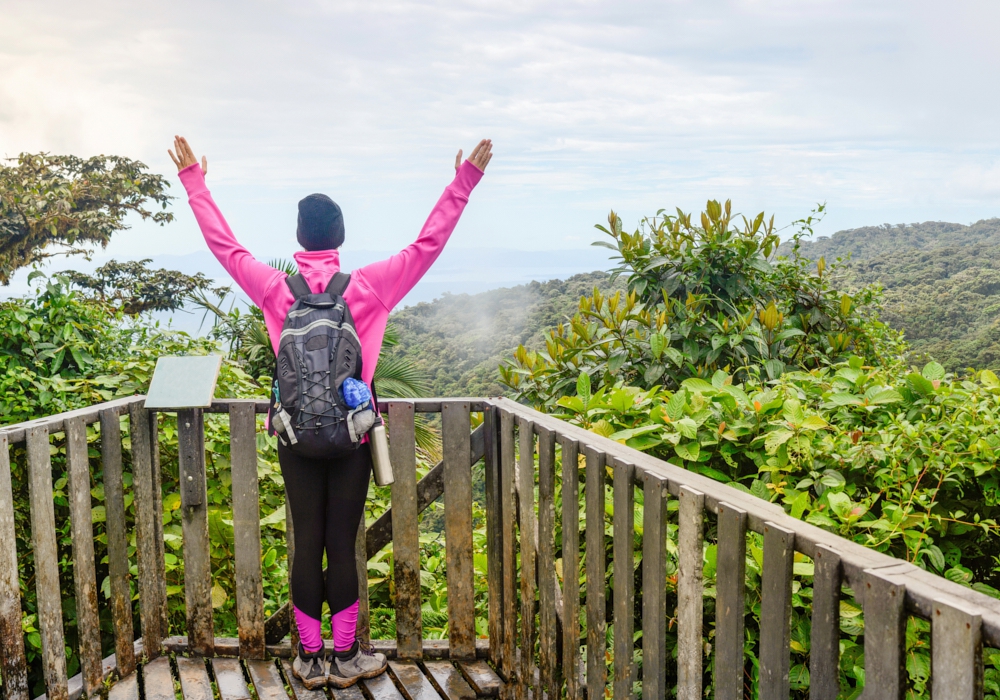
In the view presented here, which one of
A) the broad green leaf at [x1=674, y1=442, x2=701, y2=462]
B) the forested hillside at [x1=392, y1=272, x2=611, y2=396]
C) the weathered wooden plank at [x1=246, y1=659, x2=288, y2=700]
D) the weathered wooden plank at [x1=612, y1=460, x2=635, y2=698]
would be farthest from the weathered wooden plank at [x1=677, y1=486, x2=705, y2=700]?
the forested hillside at [x1=392, y1=272, x2=611, y2=396]

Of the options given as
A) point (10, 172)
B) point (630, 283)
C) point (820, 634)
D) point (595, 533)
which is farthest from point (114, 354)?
point (10, 172)

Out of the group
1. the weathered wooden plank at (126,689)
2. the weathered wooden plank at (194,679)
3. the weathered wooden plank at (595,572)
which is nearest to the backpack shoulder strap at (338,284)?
the weathered wooden plank at (595,572)

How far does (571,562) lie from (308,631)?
1145 millimetres

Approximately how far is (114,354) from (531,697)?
3.13 meters

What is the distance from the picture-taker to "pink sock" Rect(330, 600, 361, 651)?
2844mm

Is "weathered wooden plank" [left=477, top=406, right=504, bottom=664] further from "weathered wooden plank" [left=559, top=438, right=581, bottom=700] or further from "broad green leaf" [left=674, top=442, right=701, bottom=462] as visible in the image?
"broad green leaf" [left=674, top=442, right=701, bottom=462]

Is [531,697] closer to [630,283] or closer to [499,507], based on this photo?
[499,507]

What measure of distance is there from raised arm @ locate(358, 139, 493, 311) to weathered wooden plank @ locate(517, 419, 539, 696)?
2.06ft

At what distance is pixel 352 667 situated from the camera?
2908 mm

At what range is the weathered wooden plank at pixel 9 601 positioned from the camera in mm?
2510

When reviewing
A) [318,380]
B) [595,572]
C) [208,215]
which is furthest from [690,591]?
[208,215]

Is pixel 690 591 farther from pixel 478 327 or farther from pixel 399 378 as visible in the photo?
pixel 478 327

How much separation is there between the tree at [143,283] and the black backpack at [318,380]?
61.5 ft

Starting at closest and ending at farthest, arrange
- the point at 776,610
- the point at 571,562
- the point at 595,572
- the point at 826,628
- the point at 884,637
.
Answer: the point at 884,637 → the point at 826,628 → the point at 776,610 → the point at 595,572 → the point at 571,562
